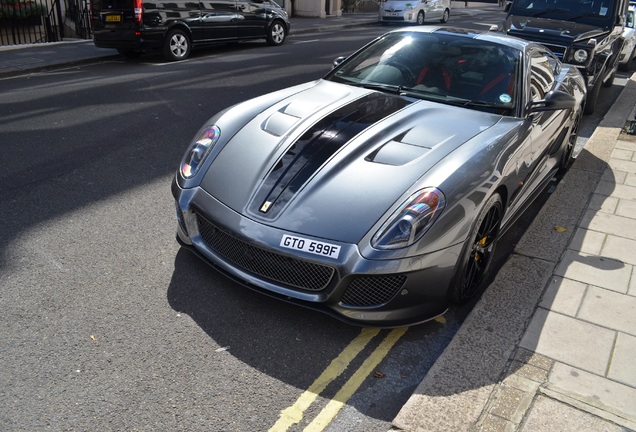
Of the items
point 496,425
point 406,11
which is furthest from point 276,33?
point 496,425

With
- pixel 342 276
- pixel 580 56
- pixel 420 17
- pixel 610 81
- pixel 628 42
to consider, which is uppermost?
pixel 580 56

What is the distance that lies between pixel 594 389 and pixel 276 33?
14014 millimetres

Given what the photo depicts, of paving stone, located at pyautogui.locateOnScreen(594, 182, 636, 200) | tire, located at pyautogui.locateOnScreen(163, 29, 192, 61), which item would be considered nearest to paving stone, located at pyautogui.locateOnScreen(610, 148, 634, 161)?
paving stone, located at pyautogui.locateOnScreen(594, 182, 636, 200)

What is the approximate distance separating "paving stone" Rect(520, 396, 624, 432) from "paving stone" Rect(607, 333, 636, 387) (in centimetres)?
45

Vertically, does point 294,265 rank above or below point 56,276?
above

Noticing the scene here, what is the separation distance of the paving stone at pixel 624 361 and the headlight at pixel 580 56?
252 inches

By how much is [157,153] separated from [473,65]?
3454mm

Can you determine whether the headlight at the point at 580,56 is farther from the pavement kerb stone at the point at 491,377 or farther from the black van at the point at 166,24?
the black van at the point at 166,24

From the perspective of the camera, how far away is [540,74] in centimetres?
529

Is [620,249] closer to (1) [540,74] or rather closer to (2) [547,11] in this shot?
(1) [540,74]

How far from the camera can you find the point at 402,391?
3191 millimetres

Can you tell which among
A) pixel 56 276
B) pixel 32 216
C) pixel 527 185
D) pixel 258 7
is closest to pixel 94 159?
pixel 32 216

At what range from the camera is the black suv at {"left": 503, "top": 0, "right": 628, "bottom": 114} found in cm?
904

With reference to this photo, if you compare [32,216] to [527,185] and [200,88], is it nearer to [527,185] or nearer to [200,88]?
[527,185]
